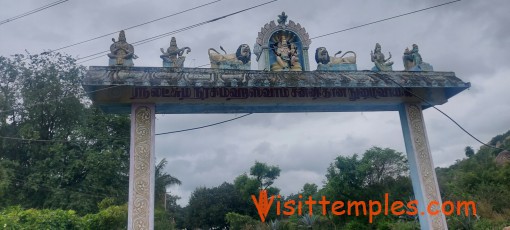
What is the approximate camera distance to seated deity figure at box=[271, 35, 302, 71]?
688cm

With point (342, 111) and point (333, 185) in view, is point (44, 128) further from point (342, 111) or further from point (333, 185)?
point (342, 111)

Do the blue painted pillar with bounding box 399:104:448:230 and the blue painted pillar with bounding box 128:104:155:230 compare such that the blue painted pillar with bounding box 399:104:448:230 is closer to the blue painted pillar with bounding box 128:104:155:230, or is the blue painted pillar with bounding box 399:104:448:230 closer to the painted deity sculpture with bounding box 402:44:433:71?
the painted deity sculpture with bounding box 402:44:433:71

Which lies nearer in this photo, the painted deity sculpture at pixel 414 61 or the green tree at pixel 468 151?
the painted deity sculpture at pixel 414 61

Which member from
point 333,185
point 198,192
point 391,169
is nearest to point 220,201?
point 198,192

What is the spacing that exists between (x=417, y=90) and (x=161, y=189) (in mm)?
19243

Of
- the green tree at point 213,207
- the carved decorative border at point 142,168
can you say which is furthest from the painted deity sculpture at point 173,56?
the green tree at point 213,207

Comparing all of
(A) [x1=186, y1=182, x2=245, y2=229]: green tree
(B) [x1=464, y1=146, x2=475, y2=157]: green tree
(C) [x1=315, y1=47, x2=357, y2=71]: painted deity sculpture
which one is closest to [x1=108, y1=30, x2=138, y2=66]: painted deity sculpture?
(C) [x1=315, y1=47, x2=357, y2=71]: painted deity sculpture

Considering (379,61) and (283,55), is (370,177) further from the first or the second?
(283,55)

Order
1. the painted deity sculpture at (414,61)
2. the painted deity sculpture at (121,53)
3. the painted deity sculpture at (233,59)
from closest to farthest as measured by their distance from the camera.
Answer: the painted deity sculpture at (121,53) < the painted deity sculpture at (233,59) < the painted deity sculpture at (414,61)

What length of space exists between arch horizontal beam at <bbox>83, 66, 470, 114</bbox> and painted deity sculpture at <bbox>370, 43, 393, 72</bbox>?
24 cm

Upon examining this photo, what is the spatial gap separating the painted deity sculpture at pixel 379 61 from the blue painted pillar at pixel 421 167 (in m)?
0.81

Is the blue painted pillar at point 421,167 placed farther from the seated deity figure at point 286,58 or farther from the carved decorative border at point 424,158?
the seated deity figure at point 286,58

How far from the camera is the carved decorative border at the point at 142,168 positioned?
18.7 ft

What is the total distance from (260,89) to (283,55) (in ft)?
2.76
